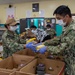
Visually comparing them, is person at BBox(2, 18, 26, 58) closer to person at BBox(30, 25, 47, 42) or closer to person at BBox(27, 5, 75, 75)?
person at BBox(27, 5, 75, 75)

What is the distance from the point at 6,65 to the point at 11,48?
55 centimetres

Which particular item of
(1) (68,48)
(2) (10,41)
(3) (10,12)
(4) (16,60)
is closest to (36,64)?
(4) (16,60)

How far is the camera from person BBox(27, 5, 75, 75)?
161 cm

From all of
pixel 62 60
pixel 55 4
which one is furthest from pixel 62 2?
pixel 62 60

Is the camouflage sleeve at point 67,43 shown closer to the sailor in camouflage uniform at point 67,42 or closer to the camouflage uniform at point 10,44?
the sailor in camouflage uniform at point 67,42

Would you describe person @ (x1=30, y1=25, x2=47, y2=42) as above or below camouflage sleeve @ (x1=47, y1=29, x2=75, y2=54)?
below

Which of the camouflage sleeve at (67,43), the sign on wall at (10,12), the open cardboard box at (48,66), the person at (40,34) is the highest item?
the sign on wall at (10,12)

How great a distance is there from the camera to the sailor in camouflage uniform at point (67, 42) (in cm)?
161

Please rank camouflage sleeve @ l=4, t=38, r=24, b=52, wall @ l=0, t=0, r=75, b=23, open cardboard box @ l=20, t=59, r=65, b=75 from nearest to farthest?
open cardboard box @ l=20, t=59, r=65, b=75 → camouflage sleeve @ l=4, t=38, r=24, b=52 → wall @ l=0, t=0, r=75, b=23

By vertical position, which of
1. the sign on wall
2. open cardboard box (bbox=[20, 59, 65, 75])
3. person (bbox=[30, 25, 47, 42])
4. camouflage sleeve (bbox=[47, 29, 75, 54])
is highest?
the sign on wall

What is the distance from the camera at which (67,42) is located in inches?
63.0

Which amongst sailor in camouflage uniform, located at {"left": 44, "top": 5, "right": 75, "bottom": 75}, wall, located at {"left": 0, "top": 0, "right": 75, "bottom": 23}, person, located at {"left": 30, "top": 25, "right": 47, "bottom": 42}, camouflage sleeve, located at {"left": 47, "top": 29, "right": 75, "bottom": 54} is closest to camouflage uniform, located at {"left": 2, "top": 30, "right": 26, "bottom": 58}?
sailor in camouflage uniform, located at {"left": 44, "top": 5, "right": 75, "bottom": 75}

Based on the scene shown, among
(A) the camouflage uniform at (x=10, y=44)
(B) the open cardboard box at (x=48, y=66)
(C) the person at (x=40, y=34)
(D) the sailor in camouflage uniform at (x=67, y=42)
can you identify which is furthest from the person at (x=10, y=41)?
(C) the person at (x=40, y=34)

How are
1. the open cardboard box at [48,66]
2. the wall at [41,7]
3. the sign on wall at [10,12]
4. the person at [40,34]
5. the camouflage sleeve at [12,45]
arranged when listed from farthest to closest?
the sign on wall at [10,12] → the wall at [41,7] → the person at [40,34] → the camouflage sleeve at [12,45] → the open cardboard box at [48,66]
